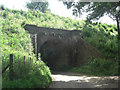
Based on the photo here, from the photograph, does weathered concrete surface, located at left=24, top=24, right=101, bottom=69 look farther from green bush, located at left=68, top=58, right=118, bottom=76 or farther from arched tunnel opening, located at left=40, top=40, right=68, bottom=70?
green bush, located at left=68, top=58, right=118, bottom=76

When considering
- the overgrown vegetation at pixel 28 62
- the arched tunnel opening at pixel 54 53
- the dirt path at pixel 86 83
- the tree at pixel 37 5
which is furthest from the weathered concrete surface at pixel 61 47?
the tree at pixel 37 5

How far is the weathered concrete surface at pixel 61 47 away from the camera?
77.4ft

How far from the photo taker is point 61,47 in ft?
82.4

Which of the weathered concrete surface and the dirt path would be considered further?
the weathered concrete surface

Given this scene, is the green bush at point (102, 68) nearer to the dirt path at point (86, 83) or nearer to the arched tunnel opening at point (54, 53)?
the dirt path at point (86, 83)

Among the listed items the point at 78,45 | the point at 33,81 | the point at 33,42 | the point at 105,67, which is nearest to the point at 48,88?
the point at 33,81

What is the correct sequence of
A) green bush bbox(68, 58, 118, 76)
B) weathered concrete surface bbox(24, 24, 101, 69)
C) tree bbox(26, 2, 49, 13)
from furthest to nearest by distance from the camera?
tree bbox(26, 2, 49, 13) < weathered concrete surface bbox(24, 24, 101, 69) < green bush bbox(68, 58, 118, 76)

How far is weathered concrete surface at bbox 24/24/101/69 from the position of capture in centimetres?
2359

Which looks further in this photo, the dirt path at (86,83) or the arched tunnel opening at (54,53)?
the arched tunnel opening at (54,53)

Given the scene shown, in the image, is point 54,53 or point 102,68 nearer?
point 102,68

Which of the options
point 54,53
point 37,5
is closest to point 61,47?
point 54,53

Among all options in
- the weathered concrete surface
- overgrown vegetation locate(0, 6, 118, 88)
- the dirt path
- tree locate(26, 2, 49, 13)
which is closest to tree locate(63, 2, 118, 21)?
overgrown vegetation locate(0, 6, 118, 88)

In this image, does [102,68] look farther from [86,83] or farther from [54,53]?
[54,53]

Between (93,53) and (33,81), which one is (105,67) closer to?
(93,53)
